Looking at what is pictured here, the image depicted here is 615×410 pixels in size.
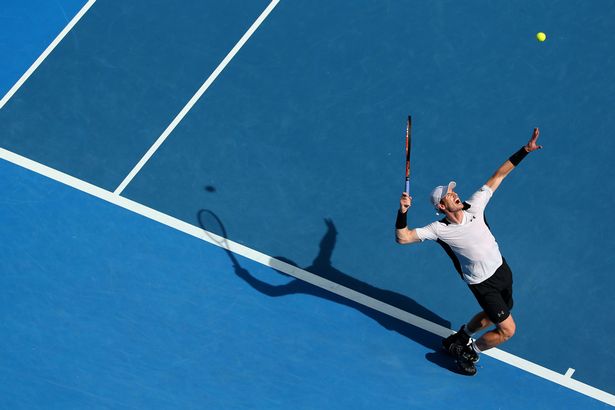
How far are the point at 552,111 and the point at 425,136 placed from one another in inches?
66.7

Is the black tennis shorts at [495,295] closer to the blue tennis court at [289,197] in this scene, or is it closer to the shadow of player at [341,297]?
the blue tennis court at [289,197]

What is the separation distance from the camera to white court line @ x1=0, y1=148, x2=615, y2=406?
10703 millimetres

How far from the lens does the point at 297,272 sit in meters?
11.5

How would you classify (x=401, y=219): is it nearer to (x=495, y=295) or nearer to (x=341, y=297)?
(x=495, y=295)

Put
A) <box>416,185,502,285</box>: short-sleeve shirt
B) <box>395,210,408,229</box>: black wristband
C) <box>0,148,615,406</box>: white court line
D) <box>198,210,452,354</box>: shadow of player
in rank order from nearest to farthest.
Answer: <box>395,210,408,229</box>: black wristband < <box>416,185,502,285</box>: short-sleeve shirt < <box>0,148,615,406</box>: white court line < <box>198,210,452,354</box>: shadow of player

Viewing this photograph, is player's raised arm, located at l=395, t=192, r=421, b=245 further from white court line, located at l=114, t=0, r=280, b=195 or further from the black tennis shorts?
white court line, located at l=114, t=0, r=280, b=195

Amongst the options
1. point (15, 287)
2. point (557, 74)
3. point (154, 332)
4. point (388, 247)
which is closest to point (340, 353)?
point (388, 247)

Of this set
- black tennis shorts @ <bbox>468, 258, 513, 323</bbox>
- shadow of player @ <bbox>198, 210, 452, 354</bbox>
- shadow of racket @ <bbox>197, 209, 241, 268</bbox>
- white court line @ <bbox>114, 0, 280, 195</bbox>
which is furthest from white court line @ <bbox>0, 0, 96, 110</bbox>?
black tennis shorts @ <bbox>468, 258, 513, 323</bbox>

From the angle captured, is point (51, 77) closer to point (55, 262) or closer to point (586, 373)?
point (55, 262)

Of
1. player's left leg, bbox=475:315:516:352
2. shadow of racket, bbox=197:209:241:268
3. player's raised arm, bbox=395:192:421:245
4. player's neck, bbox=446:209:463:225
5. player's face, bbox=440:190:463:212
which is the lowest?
player's left leg, bbox=475:315:516:352

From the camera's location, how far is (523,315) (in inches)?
434

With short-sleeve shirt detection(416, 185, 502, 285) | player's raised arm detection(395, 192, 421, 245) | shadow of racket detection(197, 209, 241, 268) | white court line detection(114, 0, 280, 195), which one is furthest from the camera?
white court line detection(114, 0, 280, 195)

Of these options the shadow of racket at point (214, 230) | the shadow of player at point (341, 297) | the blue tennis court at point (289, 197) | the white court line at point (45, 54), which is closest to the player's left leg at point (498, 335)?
the blue tennis court at point (289, 197)

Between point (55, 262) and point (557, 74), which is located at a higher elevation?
point (557, 74)
